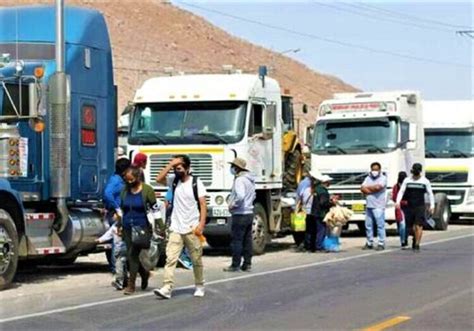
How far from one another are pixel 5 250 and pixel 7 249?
4 centimetres

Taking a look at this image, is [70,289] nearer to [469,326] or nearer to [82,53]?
[82,53]

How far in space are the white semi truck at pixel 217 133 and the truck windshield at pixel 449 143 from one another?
1128cm

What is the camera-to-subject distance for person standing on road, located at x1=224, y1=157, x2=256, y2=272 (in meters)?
15.9

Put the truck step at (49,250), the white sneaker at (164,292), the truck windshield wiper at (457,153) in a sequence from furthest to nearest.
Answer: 1. the truck windshield wiper at (457,153)
2. the truck step at (49,250)
3. the white sneaker at (164,292)

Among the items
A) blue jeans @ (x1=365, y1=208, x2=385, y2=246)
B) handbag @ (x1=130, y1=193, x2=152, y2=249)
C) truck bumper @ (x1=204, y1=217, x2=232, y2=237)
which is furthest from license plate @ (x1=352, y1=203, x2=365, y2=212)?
handbag @ (x1=130, y1=193, x2=152, y2=249)

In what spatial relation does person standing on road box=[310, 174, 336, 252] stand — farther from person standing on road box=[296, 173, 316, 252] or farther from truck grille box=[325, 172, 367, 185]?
truck grille box=[325, 172, 367, 185]

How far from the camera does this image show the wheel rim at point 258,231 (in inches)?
738

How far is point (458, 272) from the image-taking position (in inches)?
618

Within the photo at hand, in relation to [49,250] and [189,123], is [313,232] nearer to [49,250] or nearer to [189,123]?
[189,123]

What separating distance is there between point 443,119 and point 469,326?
20500mm

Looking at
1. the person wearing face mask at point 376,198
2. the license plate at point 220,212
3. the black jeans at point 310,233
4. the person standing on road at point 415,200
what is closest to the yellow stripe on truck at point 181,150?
the license plate at point 220,212

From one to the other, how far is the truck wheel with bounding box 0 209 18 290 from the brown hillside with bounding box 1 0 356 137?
195ft

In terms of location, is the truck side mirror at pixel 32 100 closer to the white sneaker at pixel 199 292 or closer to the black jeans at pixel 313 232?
the white sneaker at pixel 199 292

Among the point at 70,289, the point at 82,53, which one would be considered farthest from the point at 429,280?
the point at 82,53
